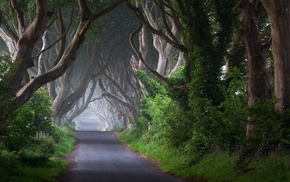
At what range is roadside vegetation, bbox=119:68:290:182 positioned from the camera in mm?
14039

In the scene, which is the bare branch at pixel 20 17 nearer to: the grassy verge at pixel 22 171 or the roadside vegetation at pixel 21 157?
the roadside vegetation at pixel 21 157

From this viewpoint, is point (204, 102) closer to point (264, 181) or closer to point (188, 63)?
point (188, 63)

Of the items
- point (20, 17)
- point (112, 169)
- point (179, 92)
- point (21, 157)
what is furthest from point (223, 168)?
point (20, 17)

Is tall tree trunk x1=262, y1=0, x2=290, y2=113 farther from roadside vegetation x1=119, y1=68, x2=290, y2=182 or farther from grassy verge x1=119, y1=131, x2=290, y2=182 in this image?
grassy verge x1=119, y1=131, x2=290, y2=182

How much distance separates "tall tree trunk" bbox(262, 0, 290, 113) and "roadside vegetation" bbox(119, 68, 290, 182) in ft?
4.40

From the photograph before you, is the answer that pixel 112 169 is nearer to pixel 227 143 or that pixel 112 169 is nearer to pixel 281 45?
pixel 227 143

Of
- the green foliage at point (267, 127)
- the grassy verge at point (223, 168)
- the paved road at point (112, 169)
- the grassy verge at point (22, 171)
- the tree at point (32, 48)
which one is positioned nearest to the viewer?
the grassy verge at point (223, 168)

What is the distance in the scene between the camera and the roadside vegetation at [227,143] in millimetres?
14039

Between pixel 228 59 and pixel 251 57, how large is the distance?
5.93m

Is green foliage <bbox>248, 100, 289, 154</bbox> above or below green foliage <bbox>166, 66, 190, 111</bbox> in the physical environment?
below

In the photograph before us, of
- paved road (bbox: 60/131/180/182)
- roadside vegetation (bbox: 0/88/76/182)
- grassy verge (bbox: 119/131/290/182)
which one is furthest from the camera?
paved road (bbox: 60/131/180/182)

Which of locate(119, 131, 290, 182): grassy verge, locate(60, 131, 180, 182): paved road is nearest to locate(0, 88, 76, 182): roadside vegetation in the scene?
locate(60, 131, 180, 182): paved road

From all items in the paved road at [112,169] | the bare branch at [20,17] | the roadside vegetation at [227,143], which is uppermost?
the bare branch at [20,17]

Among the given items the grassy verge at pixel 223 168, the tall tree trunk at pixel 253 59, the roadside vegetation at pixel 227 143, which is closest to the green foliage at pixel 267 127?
the roadside vegetation at pixel 227 143
